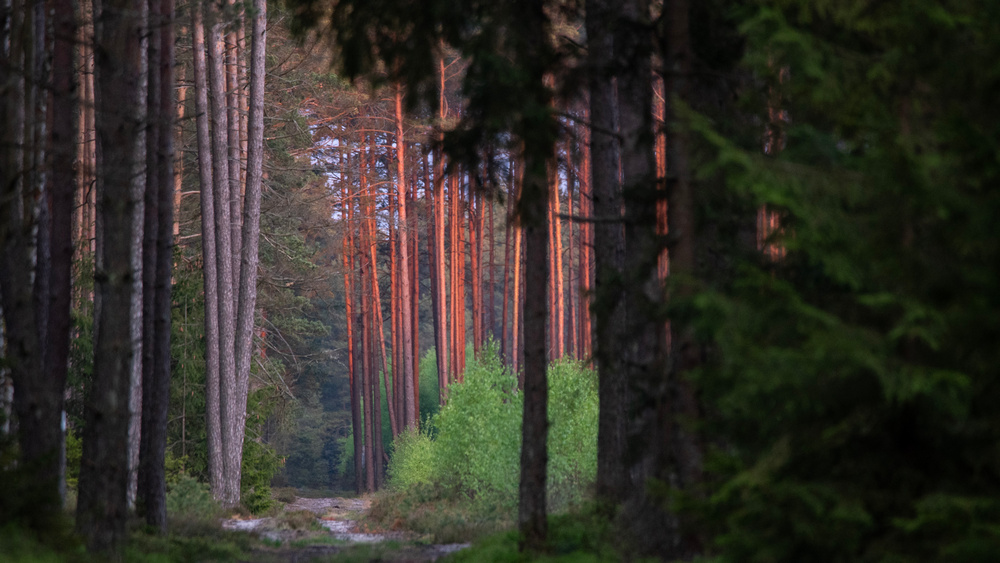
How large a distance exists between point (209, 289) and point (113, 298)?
31.5 feet

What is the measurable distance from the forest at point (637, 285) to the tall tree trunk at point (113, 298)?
3 centimetres

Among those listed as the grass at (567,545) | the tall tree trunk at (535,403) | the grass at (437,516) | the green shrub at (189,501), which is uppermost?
the tall tree trunk at (535,403)

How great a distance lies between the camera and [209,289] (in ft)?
55.5

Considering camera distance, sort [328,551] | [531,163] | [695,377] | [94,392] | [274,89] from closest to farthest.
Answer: [695,377], [531,163], [94,392], [328,551], [274,89]

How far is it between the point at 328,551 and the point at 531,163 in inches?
276

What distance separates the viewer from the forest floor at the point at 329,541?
34.4 ft

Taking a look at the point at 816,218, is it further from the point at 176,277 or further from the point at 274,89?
the point at 274,89

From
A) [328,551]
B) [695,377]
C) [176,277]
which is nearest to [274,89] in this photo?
[176,277]

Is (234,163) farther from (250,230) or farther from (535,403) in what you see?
(535,403)

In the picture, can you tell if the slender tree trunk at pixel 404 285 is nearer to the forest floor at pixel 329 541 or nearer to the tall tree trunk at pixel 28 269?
the forest floor at pixel 329 541

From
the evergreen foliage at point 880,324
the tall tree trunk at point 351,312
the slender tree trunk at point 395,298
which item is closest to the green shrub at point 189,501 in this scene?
the evergreen foliage at point 880,324

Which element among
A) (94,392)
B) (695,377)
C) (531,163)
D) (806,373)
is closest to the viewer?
(806,373)

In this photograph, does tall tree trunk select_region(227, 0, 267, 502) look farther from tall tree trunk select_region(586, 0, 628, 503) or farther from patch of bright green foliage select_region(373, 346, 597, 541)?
tall tree trunk select_region(586, 0, 628, 503)

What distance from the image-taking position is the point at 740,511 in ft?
13.7
